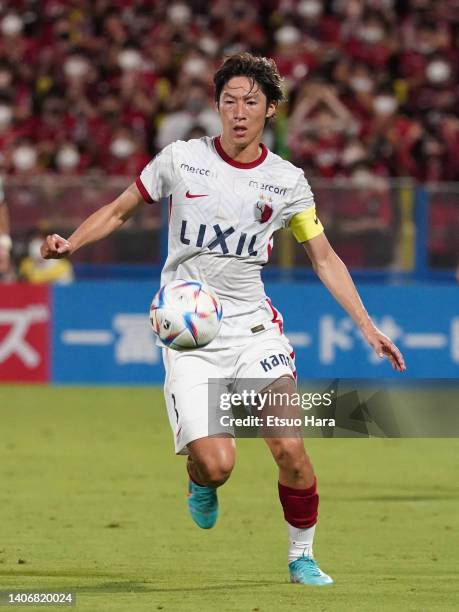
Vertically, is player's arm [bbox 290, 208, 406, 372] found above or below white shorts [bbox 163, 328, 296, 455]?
above

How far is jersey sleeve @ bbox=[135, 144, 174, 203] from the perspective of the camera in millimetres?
6812

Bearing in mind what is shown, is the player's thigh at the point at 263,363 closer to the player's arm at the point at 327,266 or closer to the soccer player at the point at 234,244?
the soccer player at the point at 234,244

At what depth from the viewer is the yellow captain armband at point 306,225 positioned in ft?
22.5

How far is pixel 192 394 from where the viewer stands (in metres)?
6.64

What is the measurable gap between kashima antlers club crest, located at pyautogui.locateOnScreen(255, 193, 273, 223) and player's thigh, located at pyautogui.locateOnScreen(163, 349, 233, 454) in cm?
66

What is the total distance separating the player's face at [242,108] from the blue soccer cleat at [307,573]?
1901mm

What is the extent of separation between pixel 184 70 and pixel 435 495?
1083 centimetres

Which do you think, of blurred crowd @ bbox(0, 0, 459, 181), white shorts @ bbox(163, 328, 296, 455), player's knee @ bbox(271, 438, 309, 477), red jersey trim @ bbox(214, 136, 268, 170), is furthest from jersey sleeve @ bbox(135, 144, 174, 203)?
blurred crowd @ bbox(0, 0, 459, 181)

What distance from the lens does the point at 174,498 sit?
31.3 ft

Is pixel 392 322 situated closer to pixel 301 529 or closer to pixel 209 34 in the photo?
pixel 209 34

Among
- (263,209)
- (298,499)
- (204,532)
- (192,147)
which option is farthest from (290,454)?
(204,532)

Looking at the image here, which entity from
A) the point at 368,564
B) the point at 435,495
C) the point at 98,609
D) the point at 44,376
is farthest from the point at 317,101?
the point at 98,609

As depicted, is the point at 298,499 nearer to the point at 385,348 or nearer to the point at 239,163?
the point at 385,348

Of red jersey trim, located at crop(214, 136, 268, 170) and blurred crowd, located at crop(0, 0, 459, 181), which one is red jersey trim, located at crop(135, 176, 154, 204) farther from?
blurred crowd, located at crop(0, 0, 459, 181)
